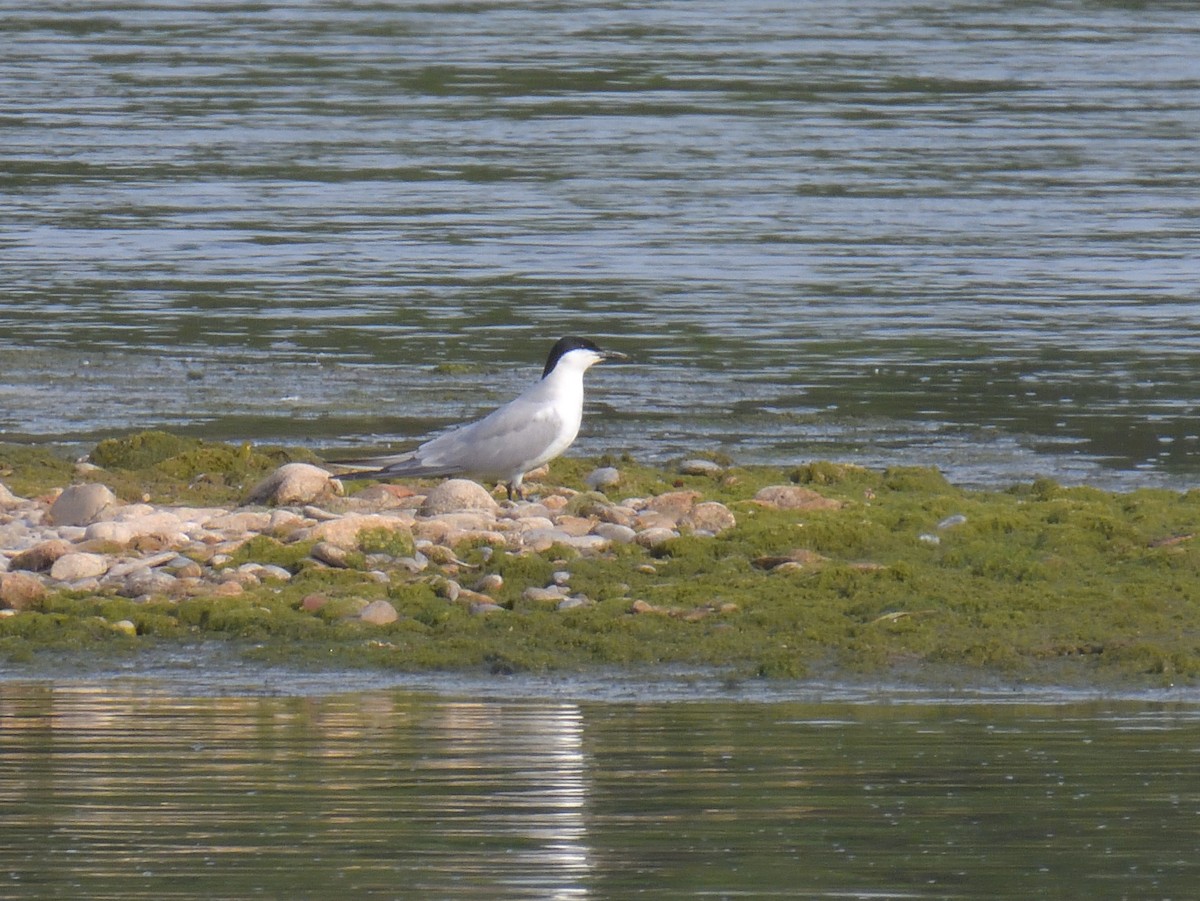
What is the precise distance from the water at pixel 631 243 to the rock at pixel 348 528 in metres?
3.36

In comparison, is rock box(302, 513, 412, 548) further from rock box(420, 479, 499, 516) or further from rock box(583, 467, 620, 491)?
rock box(583, 467, 620, 491)

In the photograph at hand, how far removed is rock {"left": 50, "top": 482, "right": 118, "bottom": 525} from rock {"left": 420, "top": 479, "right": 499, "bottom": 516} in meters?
1.39

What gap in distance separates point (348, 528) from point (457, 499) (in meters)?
0.78

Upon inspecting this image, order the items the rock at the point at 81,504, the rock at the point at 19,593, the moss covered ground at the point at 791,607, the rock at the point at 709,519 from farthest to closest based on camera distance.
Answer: the rock at the point at 81,504, the rock at the point at 709,519, the rock at the point at 19,593, the moss covered ground at the point at 791,607

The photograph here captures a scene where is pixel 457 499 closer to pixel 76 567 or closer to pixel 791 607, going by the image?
pixel 76 567

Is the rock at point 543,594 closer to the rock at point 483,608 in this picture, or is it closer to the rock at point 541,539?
the rock at point 483,608

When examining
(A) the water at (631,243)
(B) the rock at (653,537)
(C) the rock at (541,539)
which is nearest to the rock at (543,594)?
(C) the rock at (541,539)

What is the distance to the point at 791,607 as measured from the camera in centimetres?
1042

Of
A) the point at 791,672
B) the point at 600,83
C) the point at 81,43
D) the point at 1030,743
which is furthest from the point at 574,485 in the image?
the point at 81,43

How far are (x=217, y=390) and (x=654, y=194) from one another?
9.95m

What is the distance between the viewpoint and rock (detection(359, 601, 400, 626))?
10.3 m

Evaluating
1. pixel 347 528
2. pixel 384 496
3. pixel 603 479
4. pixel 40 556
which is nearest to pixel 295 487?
pixel 384 496

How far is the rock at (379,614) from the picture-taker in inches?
404

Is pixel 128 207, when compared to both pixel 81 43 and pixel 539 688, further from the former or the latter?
pixel 81 43
